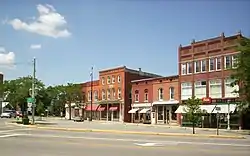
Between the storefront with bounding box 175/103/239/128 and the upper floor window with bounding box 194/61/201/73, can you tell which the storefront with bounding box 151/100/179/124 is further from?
the storefront with bounding box 175/103/239/128

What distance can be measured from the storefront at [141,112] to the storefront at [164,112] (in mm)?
1711

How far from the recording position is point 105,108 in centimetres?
7588

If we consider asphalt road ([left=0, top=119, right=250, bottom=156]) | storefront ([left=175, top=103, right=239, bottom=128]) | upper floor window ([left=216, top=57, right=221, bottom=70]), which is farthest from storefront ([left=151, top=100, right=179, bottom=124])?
asphalt road ([left=0, top=119, right=250, bottom=156])

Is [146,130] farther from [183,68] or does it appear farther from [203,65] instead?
[183,68]

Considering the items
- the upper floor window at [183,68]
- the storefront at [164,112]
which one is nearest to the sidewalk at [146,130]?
the upper floor window at [183,68]

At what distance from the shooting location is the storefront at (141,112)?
63312mm

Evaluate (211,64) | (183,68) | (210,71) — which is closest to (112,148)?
(210,71)

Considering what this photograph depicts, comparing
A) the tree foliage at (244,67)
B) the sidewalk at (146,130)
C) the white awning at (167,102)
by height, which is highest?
the tree foliage at (244,67)

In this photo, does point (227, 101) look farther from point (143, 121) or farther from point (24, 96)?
point (24, 96)

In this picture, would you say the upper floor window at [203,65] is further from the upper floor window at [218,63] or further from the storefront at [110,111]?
the storefront at [110,111]

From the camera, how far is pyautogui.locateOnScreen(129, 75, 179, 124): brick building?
191 ft

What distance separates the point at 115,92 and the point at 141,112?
1090cm

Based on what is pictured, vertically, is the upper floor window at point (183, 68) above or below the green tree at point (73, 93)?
above

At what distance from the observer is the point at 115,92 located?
73188 mm
